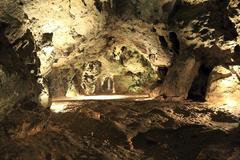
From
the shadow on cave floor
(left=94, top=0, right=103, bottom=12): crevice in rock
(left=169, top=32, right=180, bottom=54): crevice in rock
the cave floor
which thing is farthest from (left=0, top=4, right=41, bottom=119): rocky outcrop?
(left=169, top=32, right=180, bottom=54): crevice in rock

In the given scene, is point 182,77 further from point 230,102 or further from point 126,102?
point 126,102

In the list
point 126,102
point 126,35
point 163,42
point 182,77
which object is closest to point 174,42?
point 163,42

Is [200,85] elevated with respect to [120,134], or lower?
elevated

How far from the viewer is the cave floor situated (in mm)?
6570

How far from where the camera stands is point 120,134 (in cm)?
812

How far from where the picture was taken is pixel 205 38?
11633 mm

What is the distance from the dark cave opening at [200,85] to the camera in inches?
473

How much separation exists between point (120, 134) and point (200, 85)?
5.38 metres

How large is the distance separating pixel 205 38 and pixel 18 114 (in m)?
7.60

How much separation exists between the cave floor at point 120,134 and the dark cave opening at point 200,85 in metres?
1.97

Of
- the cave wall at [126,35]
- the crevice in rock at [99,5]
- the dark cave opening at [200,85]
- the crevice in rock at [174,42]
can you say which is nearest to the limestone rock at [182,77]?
the cave wall at [126,35]

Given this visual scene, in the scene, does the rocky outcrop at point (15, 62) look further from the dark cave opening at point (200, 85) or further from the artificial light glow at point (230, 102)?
the artificial light glow at point (230, 102)

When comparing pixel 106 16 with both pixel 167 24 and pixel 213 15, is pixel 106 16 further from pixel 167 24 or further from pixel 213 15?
pixel 213 15

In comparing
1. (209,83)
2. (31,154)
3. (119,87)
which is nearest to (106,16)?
(209,83)
